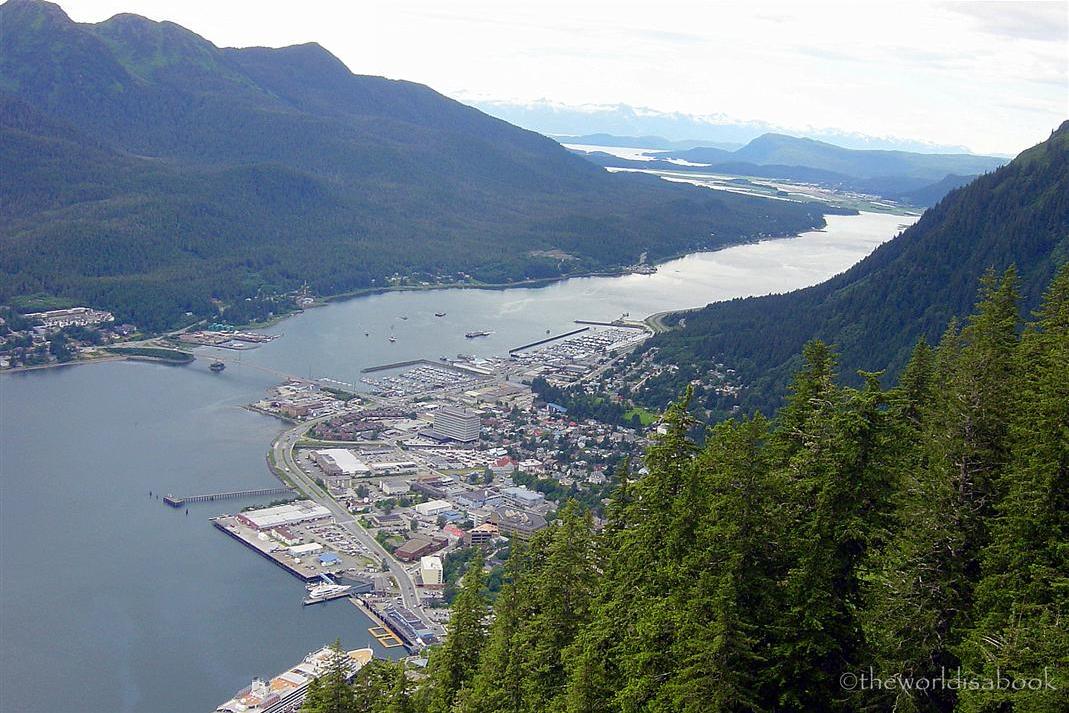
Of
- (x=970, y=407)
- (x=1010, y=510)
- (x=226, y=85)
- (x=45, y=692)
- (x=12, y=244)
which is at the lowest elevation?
(x=45, y=692)

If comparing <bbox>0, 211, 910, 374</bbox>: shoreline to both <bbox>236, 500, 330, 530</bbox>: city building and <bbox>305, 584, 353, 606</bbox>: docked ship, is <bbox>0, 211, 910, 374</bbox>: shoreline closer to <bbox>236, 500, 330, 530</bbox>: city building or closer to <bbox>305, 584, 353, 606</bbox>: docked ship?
<bbox>236, 500, 330, 530</bbox>: city building

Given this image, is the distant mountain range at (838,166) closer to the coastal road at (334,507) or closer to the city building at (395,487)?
the coastal road at (334,507)

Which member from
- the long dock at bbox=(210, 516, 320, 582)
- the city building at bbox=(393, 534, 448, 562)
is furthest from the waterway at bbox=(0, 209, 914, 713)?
the city building at bbox=(393, 534, 448, 562)

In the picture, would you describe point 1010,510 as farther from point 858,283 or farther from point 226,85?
point 226,85

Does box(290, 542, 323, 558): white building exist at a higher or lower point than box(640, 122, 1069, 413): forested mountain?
lower

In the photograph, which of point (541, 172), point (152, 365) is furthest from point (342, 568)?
point (541, 172)

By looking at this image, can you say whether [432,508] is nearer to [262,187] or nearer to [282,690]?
[282,690]
